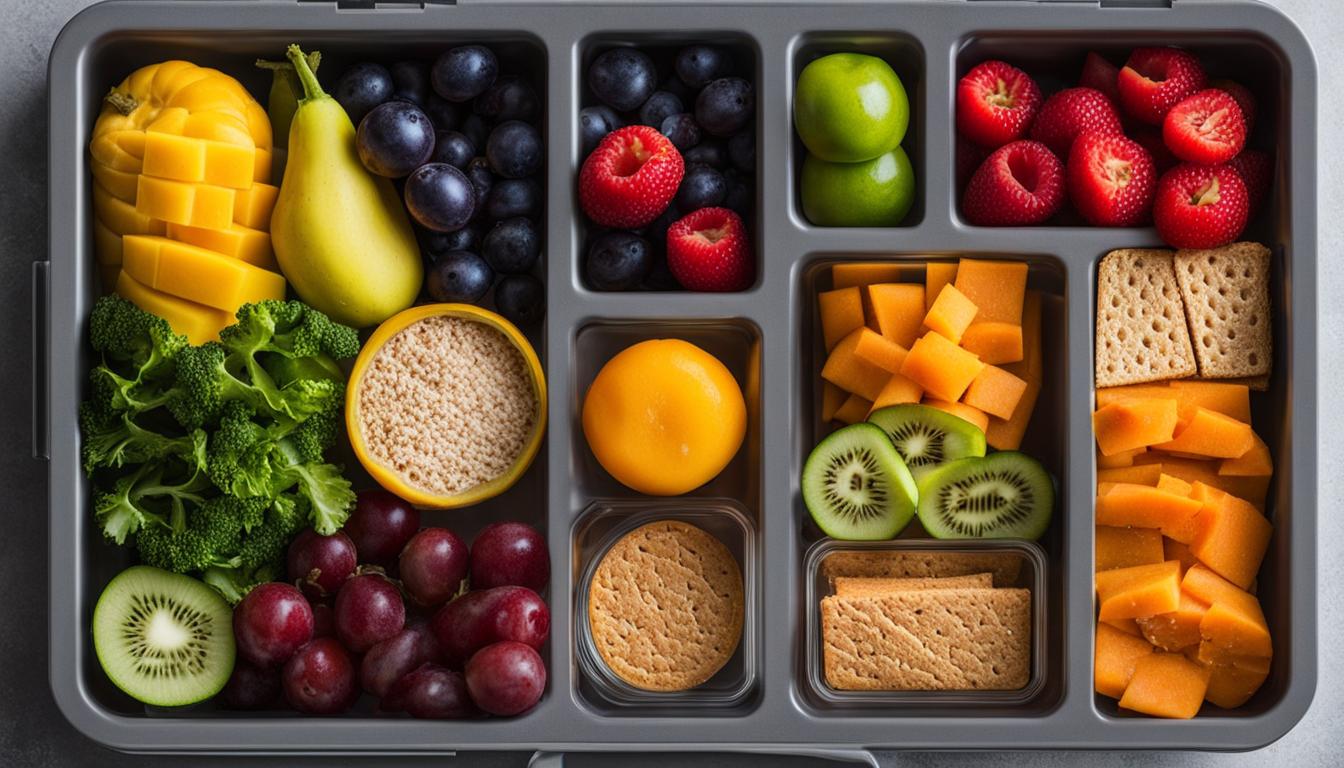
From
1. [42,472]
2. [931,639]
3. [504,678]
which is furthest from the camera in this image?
Answer: [42,472]

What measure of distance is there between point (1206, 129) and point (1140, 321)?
259mm

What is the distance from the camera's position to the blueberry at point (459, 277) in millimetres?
1494

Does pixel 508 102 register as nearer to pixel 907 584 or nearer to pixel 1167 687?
pixel 907 584

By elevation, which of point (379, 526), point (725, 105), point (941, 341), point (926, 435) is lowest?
point (379, 526)

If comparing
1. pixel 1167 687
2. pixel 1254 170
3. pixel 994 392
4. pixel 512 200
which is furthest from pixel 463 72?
pixel 1167 687

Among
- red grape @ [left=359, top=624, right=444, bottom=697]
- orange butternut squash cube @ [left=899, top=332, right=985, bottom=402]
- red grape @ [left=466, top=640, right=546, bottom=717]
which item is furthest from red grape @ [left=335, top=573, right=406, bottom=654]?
orange butternut squash cube @ [left=899, top=332, right=985, bottom=402]

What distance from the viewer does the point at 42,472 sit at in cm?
162

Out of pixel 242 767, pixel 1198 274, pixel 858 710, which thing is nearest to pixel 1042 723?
pixel 858 710

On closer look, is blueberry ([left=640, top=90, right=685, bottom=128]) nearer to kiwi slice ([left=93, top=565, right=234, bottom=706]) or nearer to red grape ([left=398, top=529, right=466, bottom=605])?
red grape ([left=398, top=529, right=466, bottom=605])

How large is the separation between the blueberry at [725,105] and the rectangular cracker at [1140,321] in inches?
20.2

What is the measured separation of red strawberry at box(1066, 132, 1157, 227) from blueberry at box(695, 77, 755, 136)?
0.43 meters

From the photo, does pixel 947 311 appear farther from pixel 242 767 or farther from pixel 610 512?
pixel 242 767

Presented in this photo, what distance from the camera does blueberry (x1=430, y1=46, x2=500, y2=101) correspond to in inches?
58.6

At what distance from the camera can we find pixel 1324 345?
5.32 ft
